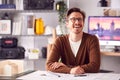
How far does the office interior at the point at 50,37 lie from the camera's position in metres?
4.45

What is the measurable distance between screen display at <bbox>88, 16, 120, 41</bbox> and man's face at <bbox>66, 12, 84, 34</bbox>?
1.49 meters

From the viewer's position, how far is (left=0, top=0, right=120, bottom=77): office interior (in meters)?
4.45

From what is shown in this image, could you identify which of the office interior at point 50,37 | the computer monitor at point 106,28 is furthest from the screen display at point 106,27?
the office interior at point 50,37

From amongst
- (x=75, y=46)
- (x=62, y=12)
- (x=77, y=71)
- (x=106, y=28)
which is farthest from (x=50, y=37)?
(x=77, y=71)

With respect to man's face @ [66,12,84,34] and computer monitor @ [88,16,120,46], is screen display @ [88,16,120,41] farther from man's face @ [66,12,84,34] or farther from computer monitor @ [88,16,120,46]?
man's face @ [66,12,84,34]

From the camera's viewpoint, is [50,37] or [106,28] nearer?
[106,28]

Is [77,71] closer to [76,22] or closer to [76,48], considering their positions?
[76,48]

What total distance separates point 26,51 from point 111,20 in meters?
1.59

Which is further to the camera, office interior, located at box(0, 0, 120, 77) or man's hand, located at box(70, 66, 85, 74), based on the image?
office interior, located at box(0, 0, 120, 77)

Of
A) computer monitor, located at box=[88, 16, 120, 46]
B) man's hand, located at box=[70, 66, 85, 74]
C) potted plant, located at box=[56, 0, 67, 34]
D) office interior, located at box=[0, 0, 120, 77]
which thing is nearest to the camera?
man's hand, located at box=[70, 66, 85, 74]

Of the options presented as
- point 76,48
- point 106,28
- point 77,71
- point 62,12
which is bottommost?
point 77,71

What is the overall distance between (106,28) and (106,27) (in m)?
0.02

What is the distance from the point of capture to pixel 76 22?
8.91 feet

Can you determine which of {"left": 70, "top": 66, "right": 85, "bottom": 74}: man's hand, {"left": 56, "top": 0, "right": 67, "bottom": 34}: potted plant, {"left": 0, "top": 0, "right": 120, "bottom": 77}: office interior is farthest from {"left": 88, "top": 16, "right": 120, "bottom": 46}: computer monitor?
{"left": 70, "top": 66, "right": 85, "bottom": 74}: man's hand
